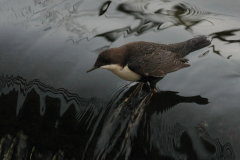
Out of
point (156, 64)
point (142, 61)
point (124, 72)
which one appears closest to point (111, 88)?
point (124, 72)

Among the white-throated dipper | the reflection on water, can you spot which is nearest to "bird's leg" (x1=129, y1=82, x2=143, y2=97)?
the reflection on water

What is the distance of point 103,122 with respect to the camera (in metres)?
2.93

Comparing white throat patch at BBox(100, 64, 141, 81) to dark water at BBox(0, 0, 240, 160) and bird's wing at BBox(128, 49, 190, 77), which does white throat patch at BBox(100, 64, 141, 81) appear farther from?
dark water at BBox(0, 0, 240, 160)

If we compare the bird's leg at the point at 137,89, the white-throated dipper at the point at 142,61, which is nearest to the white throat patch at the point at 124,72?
the white-throated dipper at the point at 142,61

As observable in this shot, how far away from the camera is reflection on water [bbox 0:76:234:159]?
263 cm

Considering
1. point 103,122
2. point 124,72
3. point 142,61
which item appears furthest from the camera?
point 142,61

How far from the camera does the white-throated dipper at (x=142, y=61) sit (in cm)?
309

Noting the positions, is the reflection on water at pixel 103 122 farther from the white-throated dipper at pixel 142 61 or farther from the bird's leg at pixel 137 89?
the white-throated dipper at pixel 142 61

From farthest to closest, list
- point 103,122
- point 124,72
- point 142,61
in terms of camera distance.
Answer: point 142,61, point 124,72, point 103,122

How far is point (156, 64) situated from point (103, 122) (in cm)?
84

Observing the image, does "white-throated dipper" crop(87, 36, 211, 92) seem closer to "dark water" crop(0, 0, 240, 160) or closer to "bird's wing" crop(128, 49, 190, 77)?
"bird's wing" crop(128, 49, 190, 77)

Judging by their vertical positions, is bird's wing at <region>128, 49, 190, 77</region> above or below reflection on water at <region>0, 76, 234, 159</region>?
above

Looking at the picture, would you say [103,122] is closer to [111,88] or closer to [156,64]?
[111,88]

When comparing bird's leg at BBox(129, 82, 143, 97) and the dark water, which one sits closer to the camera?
the dark water
